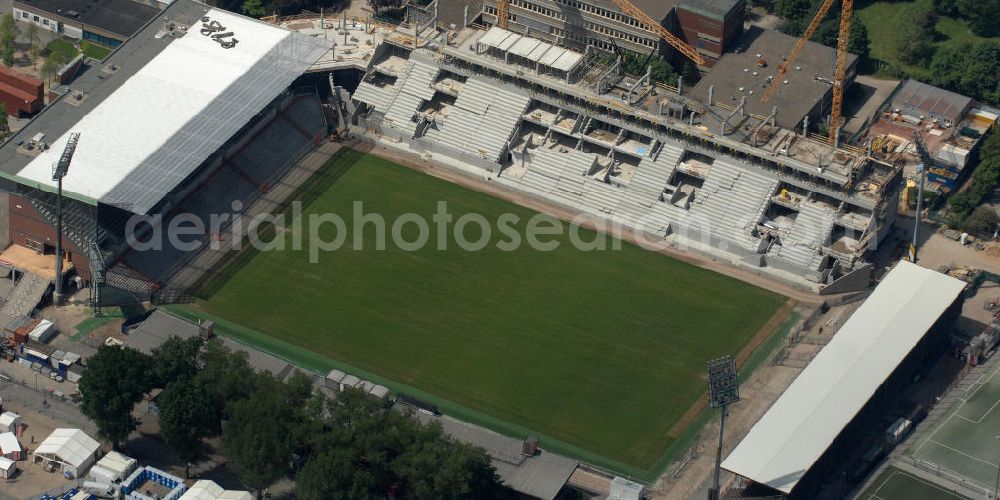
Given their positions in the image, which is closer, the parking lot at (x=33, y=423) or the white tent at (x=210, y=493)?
the white tent at (x=210, y=493)

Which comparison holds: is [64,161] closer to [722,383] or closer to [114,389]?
[114,389]

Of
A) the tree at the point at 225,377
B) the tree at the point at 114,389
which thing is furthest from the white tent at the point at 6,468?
the tree at the point at 225,377

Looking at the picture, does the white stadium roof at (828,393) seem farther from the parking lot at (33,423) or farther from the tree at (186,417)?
the parking lot at (33,423)

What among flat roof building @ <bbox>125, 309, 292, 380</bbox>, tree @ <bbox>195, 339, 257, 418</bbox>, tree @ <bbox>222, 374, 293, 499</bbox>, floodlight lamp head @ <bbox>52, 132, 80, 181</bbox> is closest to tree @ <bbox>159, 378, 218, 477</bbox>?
tree @ <bbox>195, 339, 257, 418</bbox>

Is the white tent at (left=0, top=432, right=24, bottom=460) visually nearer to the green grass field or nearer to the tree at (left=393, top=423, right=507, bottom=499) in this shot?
the tree at (left=393, top=423, right=507, bottom=499)

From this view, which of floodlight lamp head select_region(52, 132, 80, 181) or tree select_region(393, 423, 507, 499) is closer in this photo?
tree select_region(393, 423, 507, 499)

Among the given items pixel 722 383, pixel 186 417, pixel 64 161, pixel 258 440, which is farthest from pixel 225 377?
pixel 722 383

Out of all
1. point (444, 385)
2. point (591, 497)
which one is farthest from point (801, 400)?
point (444, 385)
